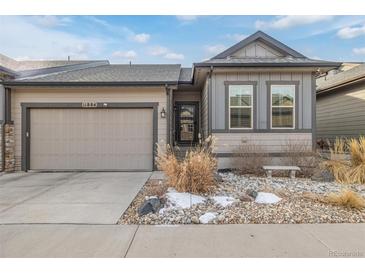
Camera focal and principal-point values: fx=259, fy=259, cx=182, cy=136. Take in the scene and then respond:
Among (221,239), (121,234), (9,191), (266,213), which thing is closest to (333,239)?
(266,213)

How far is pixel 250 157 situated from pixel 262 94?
224cm

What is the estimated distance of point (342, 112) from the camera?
12.4 metres

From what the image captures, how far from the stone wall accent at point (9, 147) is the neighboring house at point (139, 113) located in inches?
1.5

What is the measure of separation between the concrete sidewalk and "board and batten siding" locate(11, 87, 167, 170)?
229 inches

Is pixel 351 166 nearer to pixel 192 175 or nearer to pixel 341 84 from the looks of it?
pixel 192 175

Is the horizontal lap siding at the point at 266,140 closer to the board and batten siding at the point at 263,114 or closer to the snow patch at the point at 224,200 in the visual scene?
the board and batten siding at the point at 263,114

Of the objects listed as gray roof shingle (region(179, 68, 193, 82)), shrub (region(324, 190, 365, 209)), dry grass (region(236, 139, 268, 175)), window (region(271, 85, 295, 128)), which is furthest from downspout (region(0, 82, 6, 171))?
shrub (region(324, 190, 365, 209))

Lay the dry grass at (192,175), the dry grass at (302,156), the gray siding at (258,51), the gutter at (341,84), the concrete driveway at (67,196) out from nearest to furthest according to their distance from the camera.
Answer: the concrete driveway at (67,196) < the dry grass at (192,175) < the dry grass at (302,156) < the gray siding at (258,51) < the gutter at (341,84)

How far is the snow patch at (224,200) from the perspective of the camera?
4987 mm

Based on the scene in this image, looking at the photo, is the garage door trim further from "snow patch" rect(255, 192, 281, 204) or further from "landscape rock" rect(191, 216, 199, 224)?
"landscape rock" rect(191, 216, 199, 224)

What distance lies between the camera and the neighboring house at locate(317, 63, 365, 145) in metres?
11.1

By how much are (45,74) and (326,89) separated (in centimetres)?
1321

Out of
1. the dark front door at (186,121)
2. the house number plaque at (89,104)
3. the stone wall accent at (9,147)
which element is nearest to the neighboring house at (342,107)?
the dark front door at (186,121)

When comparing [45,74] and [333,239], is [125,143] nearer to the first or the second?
[45,74]
